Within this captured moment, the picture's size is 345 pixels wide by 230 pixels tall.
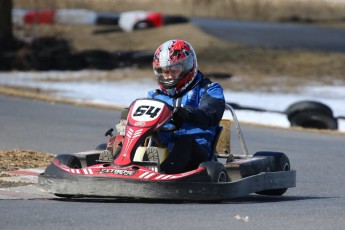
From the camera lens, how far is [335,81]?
22969 millimetres

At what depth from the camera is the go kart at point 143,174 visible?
7.46 metres

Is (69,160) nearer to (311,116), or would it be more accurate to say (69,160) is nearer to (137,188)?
(137,188)

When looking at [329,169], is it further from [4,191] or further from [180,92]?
[4,191]

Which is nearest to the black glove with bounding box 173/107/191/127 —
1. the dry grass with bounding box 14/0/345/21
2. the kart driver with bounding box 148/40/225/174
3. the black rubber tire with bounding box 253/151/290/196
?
the kart driver with bounding box 148/40/225/174

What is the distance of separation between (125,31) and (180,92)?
20.9 m

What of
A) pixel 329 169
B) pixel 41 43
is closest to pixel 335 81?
pixel 41 43

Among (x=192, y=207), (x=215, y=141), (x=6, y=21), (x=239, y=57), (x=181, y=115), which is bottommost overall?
(x=192, y=207)

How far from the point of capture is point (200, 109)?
8156 mm

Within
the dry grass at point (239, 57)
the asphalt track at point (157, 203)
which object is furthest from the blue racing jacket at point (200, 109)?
the dry grass at point (239, 57)

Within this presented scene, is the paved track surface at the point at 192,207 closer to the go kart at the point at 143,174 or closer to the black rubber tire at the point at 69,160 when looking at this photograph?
the go kart at the point at 143,174

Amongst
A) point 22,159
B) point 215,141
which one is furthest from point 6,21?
point 215,141

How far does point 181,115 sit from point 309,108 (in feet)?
26.3

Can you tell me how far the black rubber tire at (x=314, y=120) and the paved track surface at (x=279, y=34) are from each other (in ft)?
33.4

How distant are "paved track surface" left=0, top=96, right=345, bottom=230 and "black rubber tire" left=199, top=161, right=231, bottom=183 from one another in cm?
19
